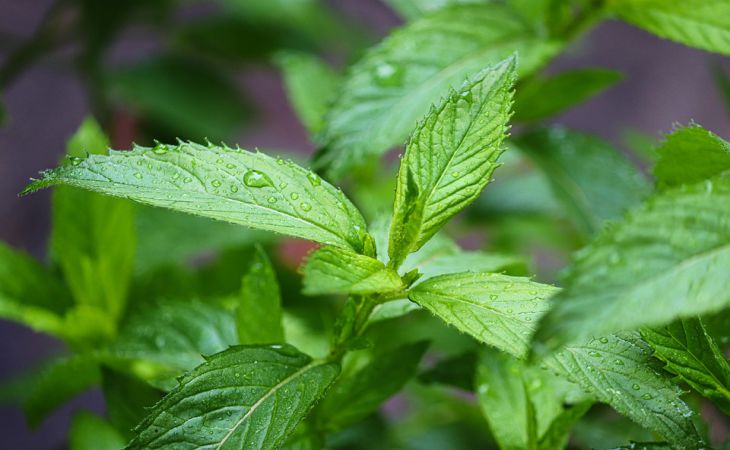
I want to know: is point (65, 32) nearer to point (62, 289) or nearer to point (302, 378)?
point (62, 289)

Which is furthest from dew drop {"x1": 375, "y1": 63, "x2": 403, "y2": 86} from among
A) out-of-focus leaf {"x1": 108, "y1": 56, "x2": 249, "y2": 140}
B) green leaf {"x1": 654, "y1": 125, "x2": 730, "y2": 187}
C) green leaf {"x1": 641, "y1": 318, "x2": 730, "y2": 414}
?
out-of-focus leaf {"x1": 108, "y1": 56, "x2": 249, "y2": 140}

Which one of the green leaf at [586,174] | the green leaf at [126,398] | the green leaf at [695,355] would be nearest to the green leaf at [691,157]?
the green leaf at [695,355]

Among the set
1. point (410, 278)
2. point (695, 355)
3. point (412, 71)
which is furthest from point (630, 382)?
point (412, 71)

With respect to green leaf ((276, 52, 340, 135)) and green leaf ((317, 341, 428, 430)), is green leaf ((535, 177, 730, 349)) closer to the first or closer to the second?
green leaf ((317, 341, 428, 430))

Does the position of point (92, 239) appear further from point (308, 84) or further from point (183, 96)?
point (183, 96)

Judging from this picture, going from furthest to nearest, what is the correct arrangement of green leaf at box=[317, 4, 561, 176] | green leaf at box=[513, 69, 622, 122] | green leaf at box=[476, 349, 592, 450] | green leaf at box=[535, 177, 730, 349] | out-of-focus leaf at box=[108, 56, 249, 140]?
out-of-focus leaf at box=[108, 56, 249, 140] < green leaf at box=[513, 69, 622, 122] < green leaf at box=[317, 4, 561, 176] < green leaf at box=[476, 349, 592, 450] < green leaf at box=[535, 177, 730, 349]

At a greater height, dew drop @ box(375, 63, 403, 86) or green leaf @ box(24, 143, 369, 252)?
dew drop @ box(375, 63, 403, 86)
